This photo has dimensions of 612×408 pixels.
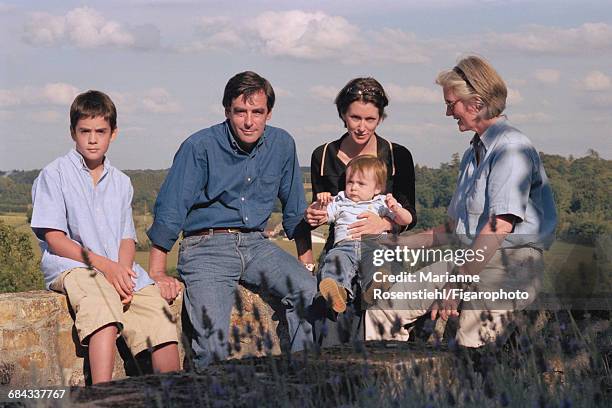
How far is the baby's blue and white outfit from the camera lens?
19.4 feet

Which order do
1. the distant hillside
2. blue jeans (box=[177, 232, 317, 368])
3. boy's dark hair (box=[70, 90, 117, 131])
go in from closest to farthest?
boy's dark hair (box=[70, 90, 117, 131]), blue jeans (box=[177, 232, 317, 368]), the distant hillside

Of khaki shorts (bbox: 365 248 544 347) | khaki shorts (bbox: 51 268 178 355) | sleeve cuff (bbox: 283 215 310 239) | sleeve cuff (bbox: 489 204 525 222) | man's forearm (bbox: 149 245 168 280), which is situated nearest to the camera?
sleeve cuff (bbox: 489 204 525 222)

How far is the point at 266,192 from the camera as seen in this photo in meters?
6.38

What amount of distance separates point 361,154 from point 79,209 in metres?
1.79

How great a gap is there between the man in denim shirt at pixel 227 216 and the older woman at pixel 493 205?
42.0 inches

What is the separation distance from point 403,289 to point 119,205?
1.73 metres

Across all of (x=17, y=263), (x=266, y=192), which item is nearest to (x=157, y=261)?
(x=266, y=192)

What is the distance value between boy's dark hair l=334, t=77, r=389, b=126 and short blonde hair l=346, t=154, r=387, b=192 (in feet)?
1.11

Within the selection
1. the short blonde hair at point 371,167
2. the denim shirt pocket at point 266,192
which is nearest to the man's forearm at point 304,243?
the denim shirt pocket at point 266,192

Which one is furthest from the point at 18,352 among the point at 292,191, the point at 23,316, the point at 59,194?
the point at 292,191

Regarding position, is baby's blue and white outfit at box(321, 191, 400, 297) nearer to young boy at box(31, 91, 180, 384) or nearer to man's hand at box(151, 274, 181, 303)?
man's hand at box(151, 274, 181, 303)

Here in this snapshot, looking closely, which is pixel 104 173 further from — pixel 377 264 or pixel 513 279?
pixel 513 279

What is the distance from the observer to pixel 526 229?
5383 mm

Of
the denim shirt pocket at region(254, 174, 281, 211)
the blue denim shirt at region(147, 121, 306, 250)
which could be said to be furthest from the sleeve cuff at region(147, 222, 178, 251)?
the denim shirt pocket at region(254, 174, 281, 211)
